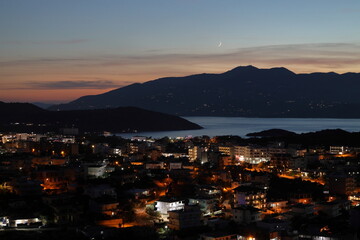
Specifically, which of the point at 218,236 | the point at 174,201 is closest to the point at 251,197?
the point at 174,201

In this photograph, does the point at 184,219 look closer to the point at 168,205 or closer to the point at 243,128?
the point at 168,205

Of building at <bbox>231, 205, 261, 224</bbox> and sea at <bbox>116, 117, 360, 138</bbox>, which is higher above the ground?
building at <bbox>231, 205, 261, 224</bbox>

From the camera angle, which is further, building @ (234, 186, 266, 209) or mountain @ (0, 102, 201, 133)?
mountain @ (0, 102, 201, 133)

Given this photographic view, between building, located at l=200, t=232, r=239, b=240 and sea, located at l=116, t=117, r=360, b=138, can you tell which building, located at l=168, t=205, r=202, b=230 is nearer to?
building, located at l=200, t=232, r=239, b=240

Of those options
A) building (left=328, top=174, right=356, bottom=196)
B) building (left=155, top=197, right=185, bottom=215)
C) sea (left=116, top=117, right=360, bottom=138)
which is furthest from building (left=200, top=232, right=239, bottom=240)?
sea (left=116, top=117, right=360, bottom=138)

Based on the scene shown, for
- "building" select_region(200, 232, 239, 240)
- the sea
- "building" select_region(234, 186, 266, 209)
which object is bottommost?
the sea

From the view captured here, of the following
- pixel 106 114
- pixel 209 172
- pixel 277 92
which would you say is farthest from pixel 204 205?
pixel 277 92

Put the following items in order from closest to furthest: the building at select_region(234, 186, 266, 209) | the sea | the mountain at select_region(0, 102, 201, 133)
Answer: the building at select_region(234, 186, 266, 209)
the sea
the mountain at select_region(0, 102, 201, 133)
